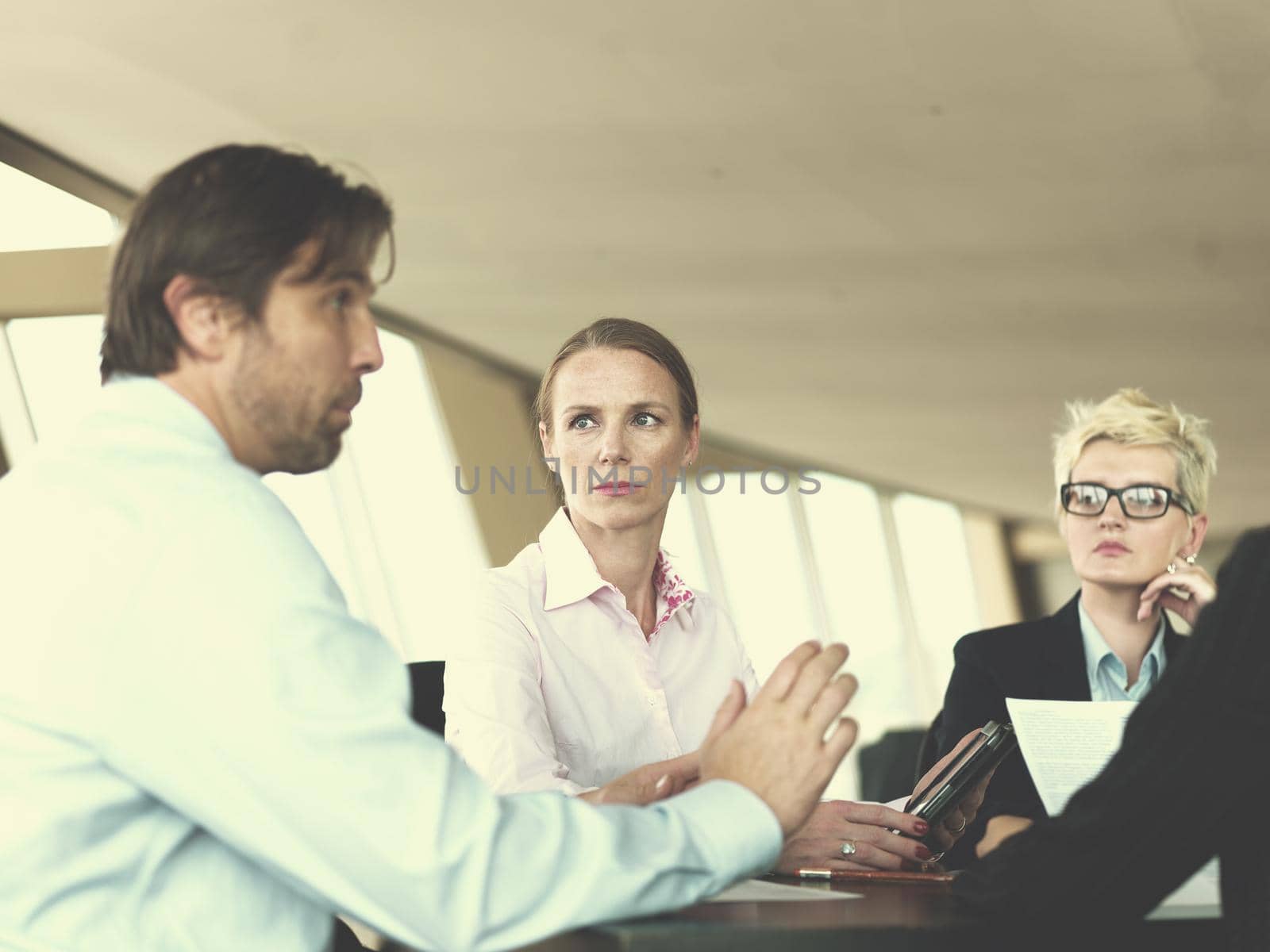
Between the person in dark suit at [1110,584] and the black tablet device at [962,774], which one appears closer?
the black tablet device at [962,774]

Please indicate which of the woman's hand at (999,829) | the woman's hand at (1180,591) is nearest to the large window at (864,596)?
the woman's hand at (1180,591)

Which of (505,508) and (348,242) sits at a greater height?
(505,508)

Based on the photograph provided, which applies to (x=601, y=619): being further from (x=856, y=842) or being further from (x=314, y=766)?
(x=314, y=766)

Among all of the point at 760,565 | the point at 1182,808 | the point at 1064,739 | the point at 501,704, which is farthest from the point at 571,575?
the point at 760,565

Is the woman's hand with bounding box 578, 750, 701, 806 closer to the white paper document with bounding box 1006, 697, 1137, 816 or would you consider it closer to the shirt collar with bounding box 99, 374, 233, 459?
the white paper document with bounding box 1006, 697, 1137, 816

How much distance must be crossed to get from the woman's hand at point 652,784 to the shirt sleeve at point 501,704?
18 centimetres

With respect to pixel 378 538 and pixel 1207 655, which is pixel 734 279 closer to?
pixel 378 538

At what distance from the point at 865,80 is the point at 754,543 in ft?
33.9

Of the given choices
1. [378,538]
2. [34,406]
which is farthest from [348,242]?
[378,538]

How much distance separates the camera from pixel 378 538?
10562mm

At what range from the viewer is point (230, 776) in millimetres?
1159

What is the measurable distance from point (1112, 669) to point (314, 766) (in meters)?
1.90

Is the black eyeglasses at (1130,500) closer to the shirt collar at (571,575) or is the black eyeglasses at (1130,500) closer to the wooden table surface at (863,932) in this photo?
the shirt collar at (571,575)

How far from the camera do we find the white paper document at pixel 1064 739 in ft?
5.76
